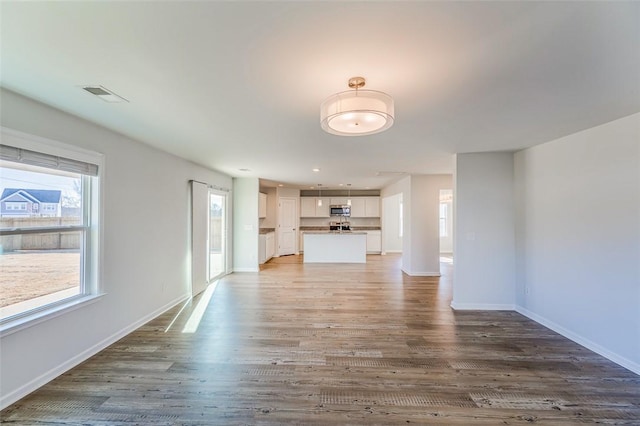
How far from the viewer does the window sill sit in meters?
2.14

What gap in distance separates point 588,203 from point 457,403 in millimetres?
2606

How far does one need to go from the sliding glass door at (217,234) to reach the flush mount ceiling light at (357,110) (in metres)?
4.57

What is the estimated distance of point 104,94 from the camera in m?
2.19

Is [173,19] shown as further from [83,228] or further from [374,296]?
[374,296]

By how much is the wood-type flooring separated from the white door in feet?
19.0

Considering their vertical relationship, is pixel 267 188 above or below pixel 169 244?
above

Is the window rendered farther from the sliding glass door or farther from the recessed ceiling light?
the sliding glass door

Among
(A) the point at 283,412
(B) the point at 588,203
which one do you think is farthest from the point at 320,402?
(B) the point at 588,203

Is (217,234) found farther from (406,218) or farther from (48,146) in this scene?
(406,218)

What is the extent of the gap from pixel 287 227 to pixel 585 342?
27.0 feet

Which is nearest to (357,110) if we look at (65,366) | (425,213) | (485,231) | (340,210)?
(65,366)

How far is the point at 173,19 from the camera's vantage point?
53.6 inches

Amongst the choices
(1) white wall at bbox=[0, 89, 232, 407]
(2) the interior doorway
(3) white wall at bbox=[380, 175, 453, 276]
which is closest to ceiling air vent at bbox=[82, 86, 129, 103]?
(1) white wall at bbox=[0, 89, 232, 407]

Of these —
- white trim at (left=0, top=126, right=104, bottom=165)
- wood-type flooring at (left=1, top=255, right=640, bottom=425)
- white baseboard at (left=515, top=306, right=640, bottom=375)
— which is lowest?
wood-type flooring at (left=1, top=255, right=640, bottom=425)
